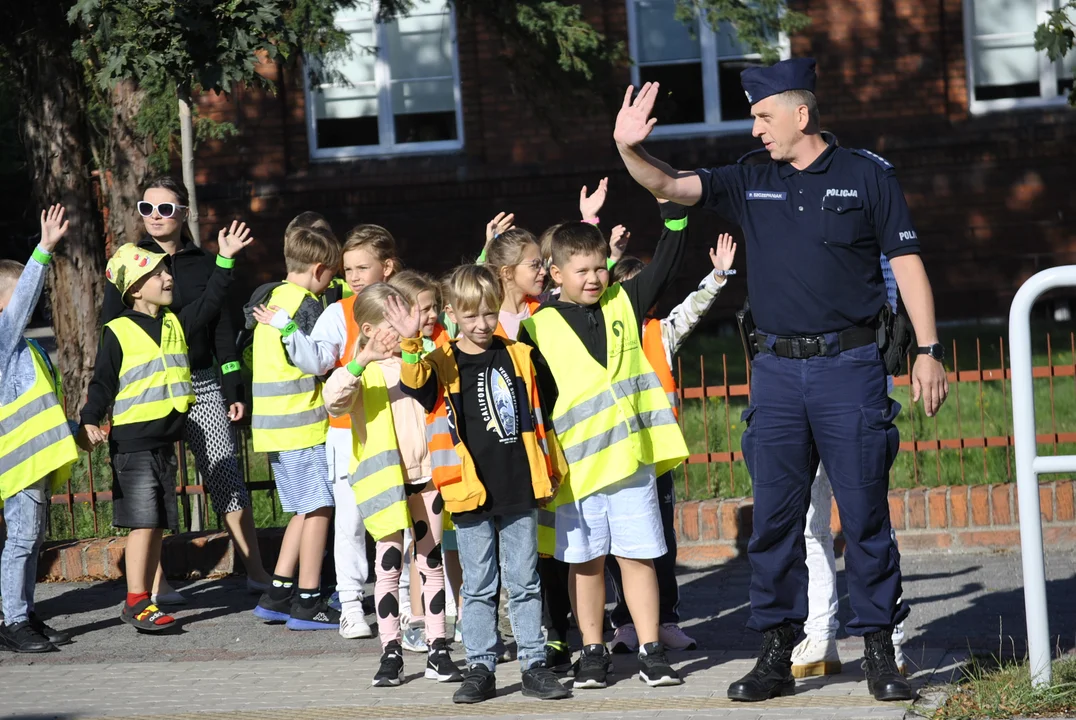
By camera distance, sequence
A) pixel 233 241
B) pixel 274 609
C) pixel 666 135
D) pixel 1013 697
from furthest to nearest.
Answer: pixel 666 135
pixel 274 609
pixel 233 241
pixel 1013 697

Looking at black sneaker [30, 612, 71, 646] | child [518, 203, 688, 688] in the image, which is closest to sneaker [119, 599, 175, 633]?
black sneaker [30, 612, 71, 646]

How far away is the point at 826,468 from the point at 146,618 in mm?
3411

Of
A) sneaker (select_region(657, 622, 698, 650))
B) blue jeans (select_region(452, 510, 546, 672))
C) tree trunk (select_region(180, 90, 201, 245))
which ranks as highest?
tree trunk (select_region(180, 90, 201, 245))

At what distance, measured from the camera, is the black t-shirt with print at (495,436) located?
Answer: 5.14 meters

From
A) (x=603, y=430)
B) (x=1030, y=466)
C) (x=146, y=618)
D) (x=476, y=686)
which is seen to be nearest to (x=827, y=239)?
(x=1030, y=466)

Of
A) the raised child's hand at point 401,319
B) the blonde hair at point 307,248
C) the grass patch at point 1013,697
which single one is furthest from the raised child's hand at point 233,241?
the grass patch at point 1013,697

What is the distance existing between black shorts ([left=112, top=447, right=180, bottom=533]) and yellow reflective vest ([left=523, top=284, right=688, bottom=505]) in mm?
2245

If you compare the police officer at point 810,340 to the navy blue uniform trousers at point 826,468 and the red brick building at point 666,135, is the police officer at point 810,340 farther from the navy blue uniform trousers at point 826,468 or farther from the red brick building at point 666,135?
the red brick building at point 666,135

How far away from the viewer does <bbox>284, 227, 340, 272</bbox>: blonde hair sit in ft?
21.1

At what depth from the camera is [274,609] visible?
21.8 feet

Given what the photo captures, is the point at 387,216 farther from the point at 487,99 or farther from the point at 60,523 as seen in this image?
the point at 60,523

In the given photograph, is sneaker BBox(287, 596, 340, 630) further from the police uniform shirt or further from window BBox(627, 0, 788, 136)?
window BBox(627, 0, 788, 136)

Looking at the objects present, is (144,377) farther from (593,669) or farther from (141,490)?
(593,669)

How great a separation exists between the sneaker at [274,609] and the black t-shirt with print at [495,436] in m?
1.81
